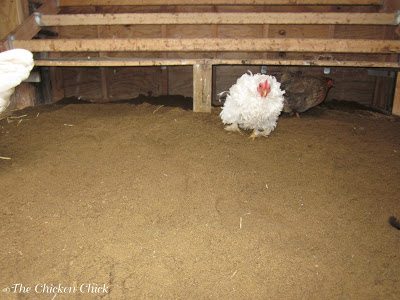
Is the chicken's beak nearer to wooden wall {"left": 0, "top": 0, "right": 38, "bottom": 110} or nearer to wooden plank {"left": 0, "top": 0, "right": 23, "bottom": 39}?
wooden wall {"left": 0, "top": 0, "right": 38, "bottom": 110}

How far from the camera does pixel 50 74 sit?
12.8 feet

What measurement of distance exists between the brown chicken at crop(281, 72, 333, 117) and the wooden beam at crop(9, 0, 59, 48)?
3.10 meters

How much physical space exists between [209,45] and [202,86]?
0.44m

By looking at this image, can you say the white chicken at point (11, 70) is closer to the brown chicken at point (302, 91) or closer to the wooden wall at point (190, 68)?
the wooden wall at point (190, 68)

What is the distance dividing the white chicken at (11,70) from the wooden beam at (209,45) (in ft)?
4.13

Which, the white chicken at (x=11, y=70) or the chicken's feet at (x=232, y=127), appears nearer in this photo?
the white chicken at (x=11, y=70)

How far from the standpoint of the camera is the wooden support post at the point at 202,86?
10.1ft

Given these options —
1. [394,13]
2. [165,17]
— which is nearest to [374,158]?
[394,13]

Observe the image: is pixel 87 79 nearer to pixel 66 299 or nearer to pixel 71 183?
pixel 71 183

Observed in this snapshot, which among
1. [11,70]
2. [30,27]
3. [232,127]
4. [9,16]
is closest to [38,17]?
[30,27]

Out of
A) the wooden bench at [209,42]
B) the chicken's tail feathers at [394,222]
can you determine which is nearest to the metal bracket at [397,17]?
the wooden bench at [209,42]

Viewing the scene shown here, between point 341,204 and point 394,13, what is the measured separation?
9.34 ft

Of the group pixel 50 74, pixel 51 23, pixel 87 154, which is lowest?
pixel 87 154

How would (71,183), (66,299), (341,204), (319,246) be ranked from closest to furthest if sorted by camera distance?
(66,299) → (319,246) → (341,204) → (71,183)
